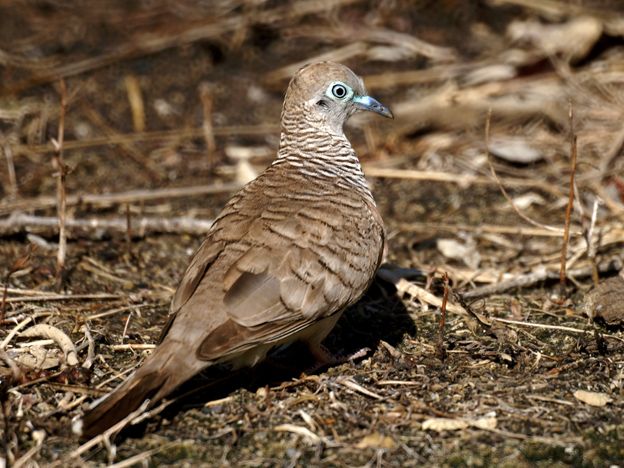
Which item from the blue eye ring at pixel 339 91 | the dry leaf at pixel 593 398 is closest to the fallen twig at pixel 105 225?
the blue eye ring at pixel 339 91

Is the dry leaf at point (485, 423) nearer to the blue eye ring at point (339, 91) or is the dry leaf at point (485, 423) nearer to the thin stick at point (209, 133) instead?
the blue eye ring at point (339, 91)

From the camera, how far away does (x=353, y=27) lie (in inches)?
359

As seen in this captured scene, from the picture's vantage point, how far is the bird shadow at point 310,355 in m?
4.34

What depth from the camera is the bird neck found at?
4.95 m

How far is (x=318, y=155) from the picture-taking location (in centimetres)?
509

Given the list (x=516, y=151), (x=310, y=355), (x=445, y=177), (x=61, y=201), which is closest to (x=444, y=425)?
(x=310, y=355)

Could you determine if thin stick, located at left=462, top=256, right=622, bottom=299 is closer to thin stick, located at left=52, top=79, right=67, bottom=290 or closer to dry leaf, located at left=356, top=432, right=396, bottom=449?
dry leaf, located at left=356, top=432, right=396, bottom=449

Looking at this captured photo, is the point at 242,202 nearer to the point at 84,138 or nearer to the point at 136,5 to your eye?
the point at 84,138

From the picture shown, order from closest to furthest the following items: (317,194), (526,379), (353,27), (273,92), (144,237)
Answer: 1. (526,379)
2. (317,194)
3. (144,237)
4. (273,92)
5. (353,27)

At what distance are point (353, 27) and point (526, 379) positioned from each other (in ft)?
18.0

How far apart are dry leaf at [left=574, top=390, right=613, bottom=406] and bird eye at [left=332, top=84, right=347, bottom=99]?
2.05 metres

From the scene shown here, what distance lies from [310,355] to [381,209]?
2255 millimetres

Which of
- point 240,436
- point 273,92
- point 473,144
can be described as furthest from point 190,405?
point 273,92

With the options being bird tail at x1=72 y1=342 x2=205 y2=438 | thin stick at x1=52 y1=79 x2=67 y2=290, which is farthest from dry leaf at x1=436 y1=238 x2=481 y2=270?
bird tail at x1=72 y1=342 x2=205 y2=438
